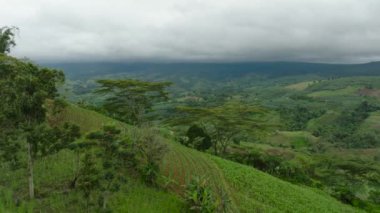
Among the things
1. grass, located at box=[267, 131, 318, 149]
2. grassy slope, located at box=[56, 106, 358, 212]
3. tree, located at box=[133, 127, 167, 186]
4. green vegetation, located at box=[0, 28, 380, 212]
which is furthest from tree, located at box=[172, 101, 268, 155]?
grass, located at box=[267, 131, 318, 149]

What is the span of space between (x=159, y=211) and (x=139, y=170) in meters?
4.46

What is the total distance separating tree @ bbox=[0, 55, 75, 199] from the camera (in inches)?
658

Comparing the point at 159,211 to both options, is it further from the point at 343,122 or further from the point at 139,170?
the point at 343,122

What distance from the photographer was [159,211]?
19.9 meters

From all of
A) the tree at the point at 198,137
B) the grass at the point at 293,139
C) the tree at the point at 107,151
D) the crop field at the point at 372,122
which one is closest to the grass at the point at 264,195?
the tree at the point at 107,151

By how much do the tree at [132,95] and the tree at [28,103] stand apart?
2343cm

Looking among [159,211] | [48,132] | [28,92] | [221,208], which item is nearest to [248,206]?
[221,208]

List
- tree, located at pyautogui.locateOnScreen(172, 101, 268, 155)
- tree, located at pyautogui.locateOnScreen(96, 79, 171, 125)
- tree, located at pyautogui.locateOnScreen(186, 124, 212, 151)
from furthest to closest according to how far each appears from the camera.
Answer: tree, located at pyautogui.locateOnScreen(186, 124, 212, 151), tree, located at pyautogui.locateOnScreen(172, 101, 268, 155), tree, located at pyautogui.locateOnScreen(96, 79, 171, 125)

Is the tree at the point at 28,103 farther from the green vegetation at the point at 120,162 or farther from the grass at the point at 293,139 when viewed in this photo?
the grass at the point at 293,139

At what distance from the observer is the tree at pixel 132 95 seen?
137 feet

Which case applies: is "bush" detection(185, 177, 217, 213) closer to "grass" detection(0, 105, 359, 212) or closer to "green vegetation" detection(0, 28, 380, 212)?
"green vegetation" detection(0, 28, 380, 212)

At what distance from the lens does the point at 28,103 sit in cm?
1688

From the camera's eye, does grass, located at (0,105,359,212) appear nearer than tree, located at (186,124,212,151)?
Yes

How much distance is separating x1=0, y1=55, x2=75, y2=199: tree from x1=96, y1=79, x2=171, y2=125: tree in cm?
2343
